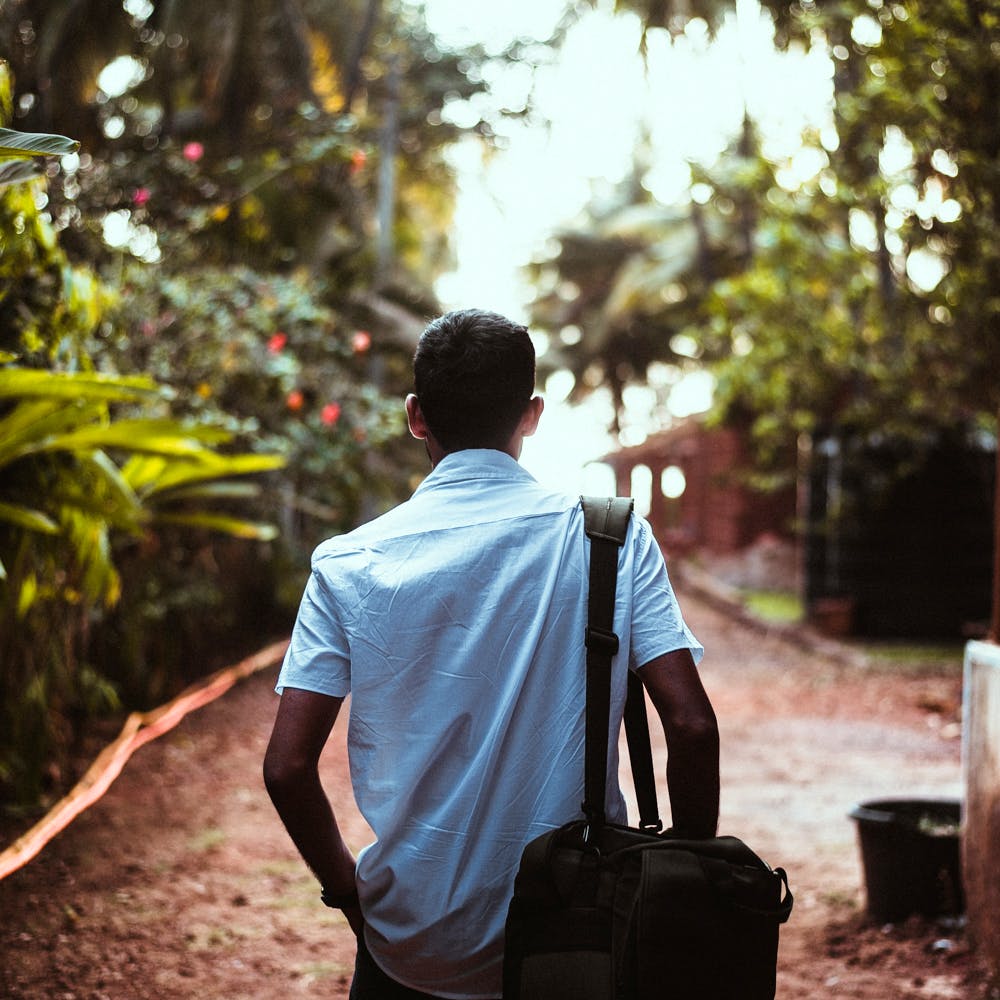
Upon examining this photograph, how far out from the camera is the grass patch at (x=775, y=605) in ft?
59.2

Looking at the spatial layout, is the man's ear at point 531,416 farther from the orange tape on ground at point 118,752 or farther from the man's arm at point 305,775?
the orange tape on ground at point 118,752

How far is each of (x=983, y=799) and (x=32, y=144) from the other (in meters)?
3.67

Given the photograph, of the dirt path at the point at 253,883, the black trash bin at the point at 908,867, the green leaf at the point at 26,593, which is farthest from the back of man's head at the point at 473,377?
the green leaf at the point at 26,593

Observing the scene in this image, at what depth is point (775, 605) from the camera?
2039 cm

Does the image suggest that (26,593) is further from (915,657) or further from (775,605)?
(775,605)

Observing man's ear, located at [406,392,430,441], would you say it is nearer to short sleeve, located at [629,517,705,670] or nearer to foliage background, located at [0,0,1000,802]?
short sleeve, located at [629,517,705,670]

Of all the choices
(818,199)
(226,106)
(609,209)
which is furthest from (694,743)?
(609,209)

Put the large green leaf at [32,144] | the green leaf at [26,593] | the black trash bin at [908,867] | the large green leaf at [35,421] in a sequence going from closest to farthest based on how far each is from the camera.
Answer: the large green leaf at [32,144] < the large green leaf at [35,421] < the black trash bin at [908,867] < the green leaf at [26,593]

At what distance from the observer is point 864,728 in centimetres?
973

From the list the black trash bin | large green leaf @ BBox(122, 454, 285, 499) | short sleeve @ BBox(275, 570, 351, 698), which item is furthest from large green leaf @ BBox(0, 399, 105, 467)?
the black trash bin

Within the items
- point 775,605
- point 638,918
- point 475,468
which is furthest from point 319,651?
point 775,605

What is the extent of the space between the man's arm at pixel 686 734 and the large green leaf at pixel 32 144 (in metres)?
1.88

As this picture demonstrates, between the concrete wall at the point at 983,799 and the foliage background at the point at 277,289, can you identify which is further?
the foliage background at the point at 277,289

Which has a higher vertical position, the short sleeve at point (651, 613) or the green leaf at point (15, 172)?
the green leaf at point (15, 172)
